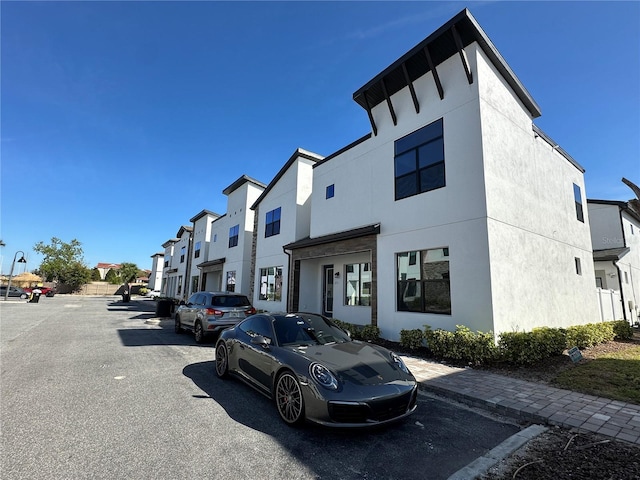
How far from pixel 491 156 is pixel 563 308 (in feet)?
19.2

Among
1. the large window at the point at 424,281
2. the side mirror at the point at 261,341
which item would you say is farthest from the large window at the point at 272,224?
the side mirror at the point at 261,341

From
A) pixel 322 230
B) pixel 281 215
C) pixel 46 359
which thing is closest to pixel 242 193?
pixel 281 215

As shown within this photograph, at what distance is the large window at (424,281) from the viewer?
8625mm

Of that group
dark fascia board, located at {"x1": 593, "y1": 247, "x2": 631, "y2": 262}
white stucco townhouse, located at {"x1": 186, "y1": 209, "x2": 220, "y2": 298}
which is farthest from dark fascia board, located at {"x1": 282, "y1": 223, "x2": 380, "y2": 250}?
white stucco townhouse, located at {"x1": 186, "y1": 209, "x2": 220, "y2": 298}

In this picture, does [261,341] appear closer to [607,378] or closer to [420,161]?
[607,378]

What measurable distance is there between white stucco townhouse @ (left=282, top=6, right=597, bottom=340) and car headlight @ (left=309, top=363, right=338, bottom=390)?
5288mm

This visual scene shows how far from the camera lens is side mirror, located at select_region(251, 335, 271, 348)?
16.5 feet

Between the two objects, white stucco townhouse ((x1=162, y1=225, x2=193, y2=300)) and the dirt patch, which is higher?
white stucco townhouse ((x1=162, y1=225, x2=193, y2=300))

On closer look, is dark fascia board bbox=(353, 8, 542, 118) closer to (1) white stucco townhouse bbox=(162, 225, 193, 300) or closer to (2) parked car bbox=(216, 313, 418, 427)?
(2) parked car bbox=(216, 313, 418, 427)

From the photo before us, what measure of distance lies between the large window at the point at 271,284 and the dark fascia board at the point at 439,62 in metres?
9.26

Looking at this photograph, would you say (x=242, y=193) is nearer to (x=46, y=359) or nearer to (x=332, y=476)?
(x=46, y=359)

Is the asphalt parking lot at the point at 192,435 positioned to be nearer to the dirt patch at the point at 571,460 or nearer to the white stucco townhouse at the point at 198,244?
the dirt patch at the point at 571,460

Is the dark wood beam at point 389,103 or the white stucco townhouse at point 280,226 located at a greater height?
the dark wood beam at point 389,103

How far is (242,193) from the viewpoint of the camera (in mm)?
22328
